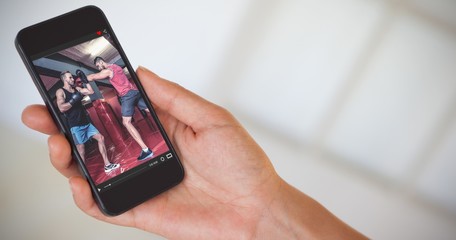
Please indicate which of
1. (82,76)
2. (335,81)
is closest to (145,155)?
(82,76)

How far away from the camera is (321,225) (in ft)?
2.74

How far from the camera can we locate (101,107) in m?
0.76

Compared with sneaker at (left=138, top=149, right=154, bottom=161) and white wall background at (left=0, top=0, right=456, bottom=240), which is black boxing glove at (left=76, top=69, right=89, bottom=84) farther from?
white wall background at (left=0, top=0, right=456, bottom=240)

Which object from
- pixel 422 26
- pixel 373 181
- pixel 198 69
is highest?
pixel 422 26

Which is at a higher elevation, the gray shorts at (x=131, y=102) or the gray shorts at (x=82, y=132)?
the gray shorts at (x=131, y=102)

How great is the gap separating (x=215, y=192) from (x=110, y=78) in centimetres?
26

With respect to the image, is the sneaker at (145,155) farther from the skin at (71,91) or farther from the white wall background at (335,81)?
the white wall background at (335,81)

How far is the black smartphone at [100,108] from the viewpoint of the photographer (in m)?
0.73

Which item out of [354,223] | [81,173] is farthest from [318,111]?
[81,173]

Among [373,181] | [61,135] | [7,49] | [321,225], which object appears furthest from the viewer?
[373,181]

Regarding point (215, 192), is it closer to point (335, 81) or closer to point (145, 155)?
point (145, 155)

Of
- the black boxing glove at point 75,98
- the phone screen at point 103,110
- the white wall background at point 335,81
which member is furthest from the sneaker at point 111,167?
the white wall background at point 335,81

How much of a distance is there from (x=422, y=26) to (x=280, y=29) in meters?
0.39

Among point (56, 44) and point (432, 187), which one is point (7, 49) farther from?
point (432, 187)
